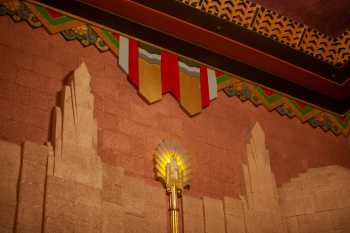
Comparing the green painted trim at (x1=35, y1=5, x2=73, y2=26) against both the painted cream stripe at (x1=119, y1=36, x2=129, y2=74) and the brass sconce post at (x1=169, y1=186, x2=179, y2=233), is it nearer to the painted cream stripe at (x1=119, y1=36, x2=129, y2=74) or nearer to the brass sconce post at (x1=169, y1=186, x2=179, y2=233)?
the painted cream stripe at (x1=119, y1=36, x2=129, y2=74)

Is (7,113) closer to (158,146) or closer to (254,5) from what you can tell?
(158,146)

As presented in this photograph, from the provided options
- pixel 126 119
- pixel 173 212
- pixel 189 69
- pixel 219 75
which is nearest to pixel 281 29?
pixel 219 75

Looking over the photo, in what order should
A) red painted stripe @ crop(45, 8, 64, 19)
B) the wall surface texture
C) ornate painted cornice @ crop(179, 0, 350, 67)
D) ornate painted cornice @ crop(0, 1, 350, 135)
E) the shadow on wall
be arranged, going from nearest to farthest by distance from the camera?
the shadow on wall < the wall surface texture < ornate painted cornice @ crop(0, 1, 350, 135) < red painted stripe @ crop(45, 8, 64, 19) < ornate painted cornice @ crop(179, 0, 350, 67)

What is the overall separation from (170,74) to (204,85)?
42 cm

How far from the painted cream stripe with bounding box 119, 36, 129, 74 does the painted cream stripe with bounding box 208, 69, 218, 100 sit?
979 millimetres

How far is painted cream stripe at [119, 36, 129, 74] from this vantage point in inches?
231

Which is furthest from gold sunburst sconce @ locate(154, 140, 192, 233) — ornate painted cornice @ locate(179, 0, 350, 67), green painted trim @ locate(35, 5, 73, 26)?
ornate painted cornice @ locate(179, 0, 350, 67)

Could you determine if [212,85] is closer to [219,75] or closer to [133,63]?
[219,75]

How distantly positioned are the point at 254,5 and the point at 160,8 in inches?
42.7

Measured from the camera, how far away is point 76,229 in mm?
4559

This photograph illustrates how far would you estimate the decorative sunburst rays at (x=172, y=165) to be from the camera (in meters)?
5.43

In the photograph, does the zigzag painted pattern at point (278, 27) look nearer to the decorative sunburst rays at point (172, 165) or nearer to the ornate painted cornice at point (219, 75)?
the ornate painted cornice at point (219, 75)

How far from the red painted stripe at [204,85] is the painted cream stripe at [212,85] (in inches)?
1.5

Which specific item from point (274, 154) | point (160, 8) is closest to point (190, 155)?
point (274, 154)
